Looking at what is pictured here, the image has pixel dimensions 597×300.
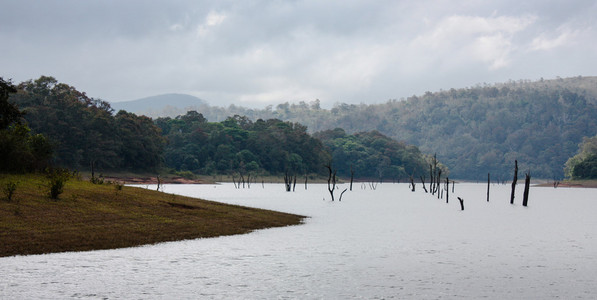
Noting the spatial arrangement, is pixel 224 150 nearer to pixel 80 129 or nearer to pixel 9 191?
pixel 80 129

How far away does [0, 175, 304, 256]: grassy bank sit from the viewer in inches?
942

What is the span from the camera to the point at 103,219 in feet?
93.9

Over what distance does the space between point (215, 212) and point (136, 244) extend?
36.4ft

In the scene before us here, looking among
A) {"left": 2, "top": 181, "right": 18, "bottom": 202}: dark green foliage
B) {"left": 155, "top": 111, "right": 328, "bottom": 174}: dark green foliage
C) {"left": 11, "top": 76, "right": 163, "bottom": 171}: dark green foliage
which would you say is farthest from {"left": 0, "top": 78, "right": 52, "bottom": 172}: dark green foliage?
{"left": 155, "top": 111, "right": 328, "bottom": 174}: dark green foliage

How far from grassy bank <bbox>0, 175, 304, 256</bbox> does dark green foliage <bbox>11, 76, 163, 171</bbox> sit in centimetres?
8831

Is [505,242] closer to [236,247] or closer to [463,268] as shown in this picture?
[463,268]

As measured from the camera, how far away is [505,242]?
32594 millimetres

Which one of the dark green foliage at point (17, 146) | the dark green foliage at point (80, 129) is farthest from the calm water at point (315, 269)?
the dark green foliage at point (80, 129)

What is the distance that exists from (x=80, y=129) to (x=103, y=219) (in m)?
103

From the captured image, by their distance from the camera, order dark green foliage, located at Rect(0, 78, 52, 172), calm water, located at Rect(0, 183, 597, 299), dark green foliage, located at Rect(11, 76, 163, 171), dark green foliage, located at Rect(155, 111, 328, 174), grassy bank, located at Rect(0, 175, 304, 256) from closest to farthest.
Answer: calm water, located at Rect(0, 183, 597, 299), grassy bank, located at Rect(0, 175, 304, 256), dark green foliage, located at Rect(0, 78, 52, 172), dark green foliage, located at Rect(11, 76, 163, 171), dark green foliage, located at Rect(155, 111, 328, 174)

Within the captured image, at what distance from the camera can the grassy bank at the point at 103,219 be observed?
23922 mm

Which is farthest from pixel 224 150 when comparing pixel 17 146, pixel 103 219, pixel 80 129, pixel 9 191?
pixel 9 191

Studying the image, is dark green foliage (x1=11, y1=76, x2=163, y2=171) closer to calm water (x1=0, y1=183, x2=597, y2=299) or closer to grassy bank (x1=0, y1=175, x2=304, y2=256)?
grassy bank (x1=0, y1=175, x2=304, y2=256)

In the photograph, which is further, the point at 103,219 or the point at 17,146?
the point at 17,146
